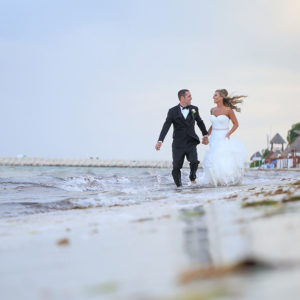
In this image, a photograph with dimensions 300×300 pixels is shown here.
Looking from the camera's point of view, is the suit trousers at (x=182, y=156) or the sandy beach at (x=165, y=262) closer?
the sandy beach at (x=165, y=262)

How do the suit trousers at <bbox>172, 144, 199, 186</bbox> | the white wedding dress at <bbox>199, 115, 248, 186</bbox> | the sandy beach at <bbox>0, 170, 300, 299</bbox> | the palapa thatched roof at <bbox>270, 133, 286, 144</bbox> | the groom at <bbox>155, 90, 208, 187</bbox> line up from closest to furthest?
the sandy beach at <bbox>0, 170, 300, 299</bbox>
the white wedding dress at <bbox>199, 115, 248, 186</bbox>
the groom at <bbox>155, 90, 208, 187</bbox>
the suit trousers at <bbox>172, 144, 199, 186</bbox>
the palapa thatched roof at <bbox>270, 133, 286, 144</bbox>

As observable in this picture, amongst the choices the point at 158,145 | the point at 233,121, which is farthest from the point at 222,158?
the point at 158,145

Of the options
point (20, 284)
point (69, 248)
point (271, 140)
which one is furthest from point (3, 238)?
point (271, 140)

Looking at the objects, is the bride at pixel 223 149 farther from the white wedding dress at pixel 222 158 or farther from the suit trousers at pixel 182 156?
the suit trousers at pixel 182 156

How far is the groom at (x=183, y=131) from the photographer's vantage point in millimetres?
12438

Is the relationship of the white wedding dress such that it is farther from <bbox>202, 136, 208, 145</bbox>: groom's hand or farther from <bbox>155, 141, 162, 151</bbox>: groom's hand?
<bbox>155, 141, 162, 151</bbox>: groom's hand

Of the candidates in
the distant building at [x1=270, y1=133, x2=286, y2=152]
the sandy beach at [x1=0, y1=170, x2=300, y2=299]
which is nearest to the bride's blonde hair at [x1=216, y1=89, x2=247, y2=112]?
the sandy beach at [x1=0, y1=170, x2=300, y2=299]

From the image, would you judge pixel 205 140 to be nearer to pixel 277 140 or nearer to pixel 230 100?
pixel 230 100

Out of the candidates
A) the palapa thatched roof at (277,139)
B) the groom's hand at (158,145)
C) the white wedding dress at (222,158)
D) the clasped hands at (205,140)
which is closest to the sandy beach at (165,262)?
the white wedding dress at (222,158)

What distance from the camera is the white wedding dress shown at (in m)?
11.9

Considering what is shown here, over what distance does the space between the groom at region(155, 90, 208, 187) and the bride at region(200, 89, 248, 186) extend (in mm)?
544

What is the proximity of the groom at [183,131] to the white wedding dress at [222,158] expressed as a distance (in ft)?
1.88

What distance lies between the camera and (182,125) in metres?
12.5

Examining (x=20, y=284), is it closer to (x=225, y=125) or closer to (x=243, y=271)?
(x=243, y=271)
